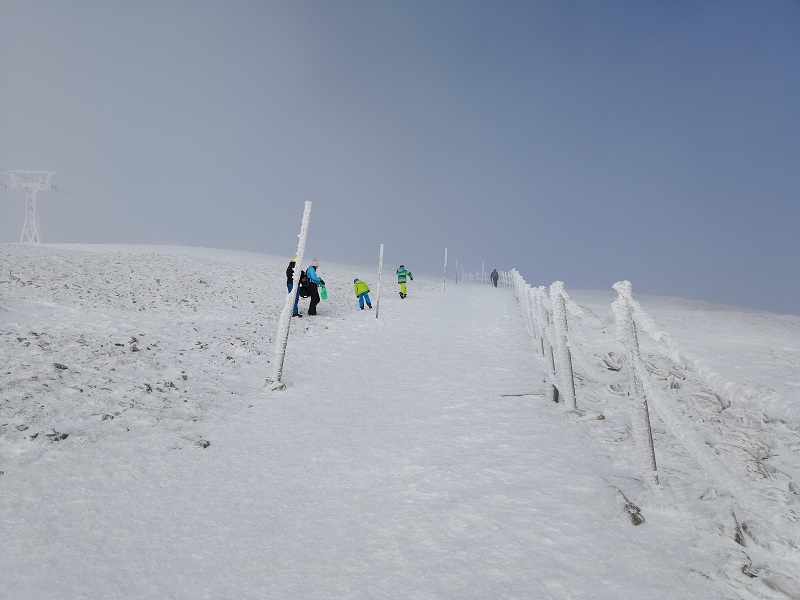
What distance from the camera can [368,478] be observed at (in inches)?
171

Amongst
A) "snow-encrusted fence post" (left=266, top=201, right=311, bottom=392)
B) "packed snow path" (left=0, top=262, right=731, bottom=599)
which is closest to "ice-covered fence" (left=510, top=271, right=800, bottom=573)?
"packed snow path" (left=0, top=262, right=731, bottom=599)

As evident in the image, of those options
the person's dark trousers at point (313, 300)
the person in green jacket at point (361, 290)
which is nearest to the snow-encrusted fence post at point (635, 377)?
the person's dark trousers at point (313, 300)

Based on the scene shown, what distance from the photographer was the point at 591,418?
5.70 meters

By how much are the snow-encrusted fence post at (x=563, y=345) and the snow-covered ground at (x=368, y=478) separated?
0.31 meters

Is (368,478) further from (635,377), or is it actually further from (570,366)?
(570,366)

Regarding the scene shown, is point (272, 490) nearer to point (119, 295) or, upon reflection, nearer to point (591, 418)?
point (591, 418)

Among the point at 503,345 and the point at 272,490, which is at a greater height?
the point at 503,345

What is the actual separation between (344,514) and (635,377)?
9.86 feet

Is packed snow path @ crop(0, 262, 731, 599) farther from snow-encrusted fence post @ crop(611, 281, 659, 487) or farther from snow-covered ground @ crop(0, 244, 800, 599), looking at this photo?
snow-encrusted fence post @ crop(611, 281, 659, 487)

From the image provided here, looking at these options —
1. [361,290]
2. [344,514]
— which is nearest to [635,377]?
[344,514]

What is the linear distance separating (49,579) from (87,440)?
7.88ft

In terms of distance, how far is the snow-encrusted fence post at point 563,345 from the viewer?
6180 mm

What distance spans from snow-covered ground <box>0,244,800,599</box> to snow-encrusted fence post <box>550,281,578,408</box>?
1.03 feet

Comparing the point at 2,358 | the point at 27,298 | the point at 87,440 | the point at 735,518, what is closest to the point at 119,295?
the point at 27,298
